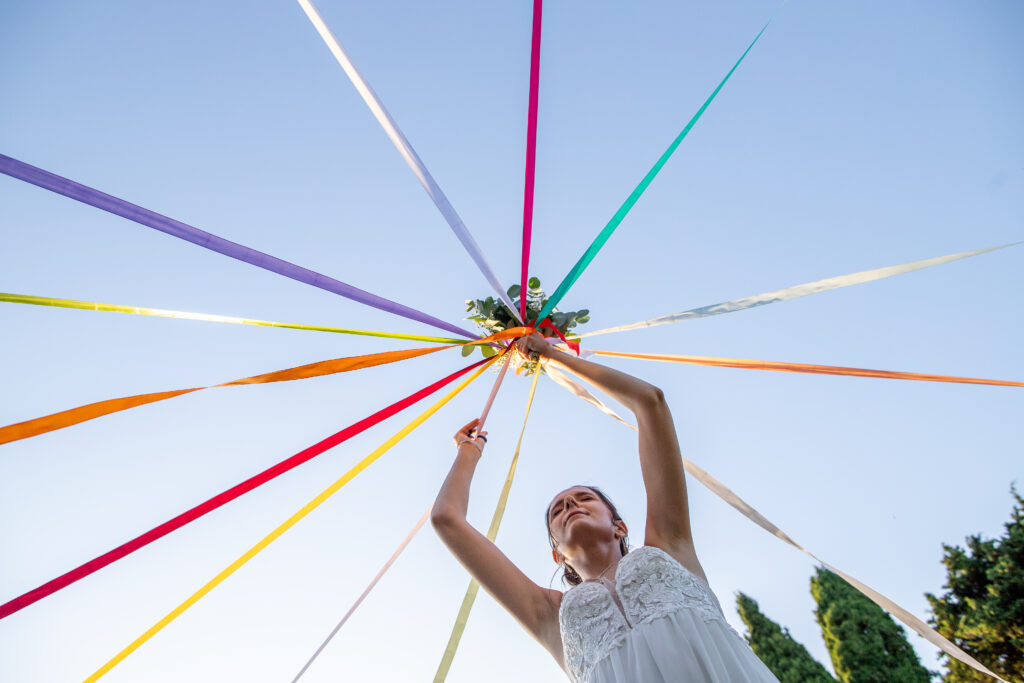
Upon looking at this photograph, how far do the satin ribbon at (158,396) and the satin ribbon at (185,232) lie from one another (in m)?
0.27

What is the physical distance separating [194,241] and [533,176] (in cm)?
139

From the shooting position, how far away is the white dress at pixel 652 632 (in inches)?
57.1

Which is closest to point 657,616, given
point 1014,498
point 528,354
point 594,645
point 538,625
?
point 594,645

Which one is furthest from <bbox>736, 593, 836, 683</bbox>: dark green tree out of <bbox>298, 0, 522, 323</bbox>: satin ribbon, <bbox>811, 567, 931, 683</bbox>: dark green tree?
<bbox>298, 0, 522, 323</bbox>: satin ribbon

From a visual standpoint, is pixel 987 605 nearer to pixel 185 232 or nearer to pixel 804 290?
pixel 804 290

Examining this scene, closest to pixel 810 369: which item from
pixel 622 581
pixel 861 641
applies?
pixel 622 581

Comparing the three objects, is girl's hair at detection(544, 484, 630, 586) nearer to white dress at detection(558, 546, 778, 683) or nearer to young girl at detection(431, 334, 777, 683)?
young girl at detection(431, 334, 777, 683)

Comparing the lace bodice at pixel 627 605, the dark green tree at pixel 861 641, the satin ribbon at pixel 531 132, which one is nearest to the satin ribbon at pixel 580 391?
the satin ribbon at pixel 531 132

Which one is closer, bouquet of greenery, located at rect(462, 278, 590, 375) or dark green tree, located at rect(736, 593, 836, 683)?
bouquet of greenery, located at rect(462, 278, 590, 375)

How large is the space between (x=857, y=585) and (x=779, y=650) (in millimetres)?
10450

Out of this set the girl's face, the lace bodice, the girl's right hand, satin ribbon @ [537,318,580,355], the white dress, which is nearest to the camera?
the white dress

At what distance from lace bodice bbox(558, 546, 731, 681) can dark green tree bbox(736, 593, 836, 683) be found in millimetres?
10520

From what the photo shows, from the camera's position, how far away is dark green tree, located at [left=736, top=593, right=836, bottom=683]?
10.4 meters

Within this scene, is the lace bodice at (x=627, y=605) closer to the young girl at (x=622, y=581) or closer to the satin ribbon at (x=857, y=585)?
the young girl at (x=622, y=581)
